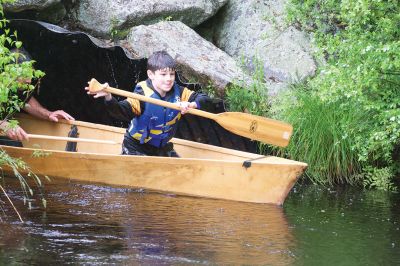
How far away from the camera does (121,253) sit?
4770 millimetres

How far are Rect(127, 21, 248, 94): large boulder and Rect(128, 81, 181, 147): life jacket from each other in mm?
1653

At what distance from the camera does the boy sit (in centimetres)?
684

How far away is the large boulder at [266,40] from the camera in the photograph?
366 inches

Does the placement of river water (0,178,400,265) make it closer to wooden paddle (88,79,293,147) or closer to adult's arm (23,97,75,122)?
wooden paddle (88,79,293,147)

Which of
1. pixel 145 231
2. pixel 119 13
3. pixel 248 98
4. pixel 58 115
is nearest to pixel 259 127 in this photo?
pixel 248 98

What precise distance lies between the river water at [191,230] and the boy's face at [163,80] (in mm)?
987

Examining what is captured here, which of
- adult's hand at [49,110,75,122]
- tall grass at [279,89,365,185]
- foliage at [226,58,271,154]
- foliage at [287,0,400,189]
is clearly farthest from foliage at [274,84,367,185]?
adult's hand at [49,110,75,122]

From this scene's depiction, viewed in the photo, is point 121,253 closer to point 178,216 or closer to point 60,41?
point 178,216

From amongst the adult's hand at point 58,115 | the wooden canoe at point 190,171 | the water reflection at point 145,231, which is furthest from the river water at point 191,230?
the adult's hand at point 58,115

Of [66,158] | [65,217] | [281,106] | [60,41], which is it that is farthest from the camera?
[60,41]

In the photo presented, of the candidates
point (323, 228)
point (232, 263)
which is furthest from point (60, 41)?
point (232, 263)

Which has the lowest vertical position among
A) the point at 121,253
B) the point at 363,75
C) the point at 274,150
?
the point at 121,253

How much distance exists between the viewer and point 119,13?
30.7ft

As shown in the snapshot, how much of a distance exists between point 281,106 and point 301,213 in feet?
6.03
